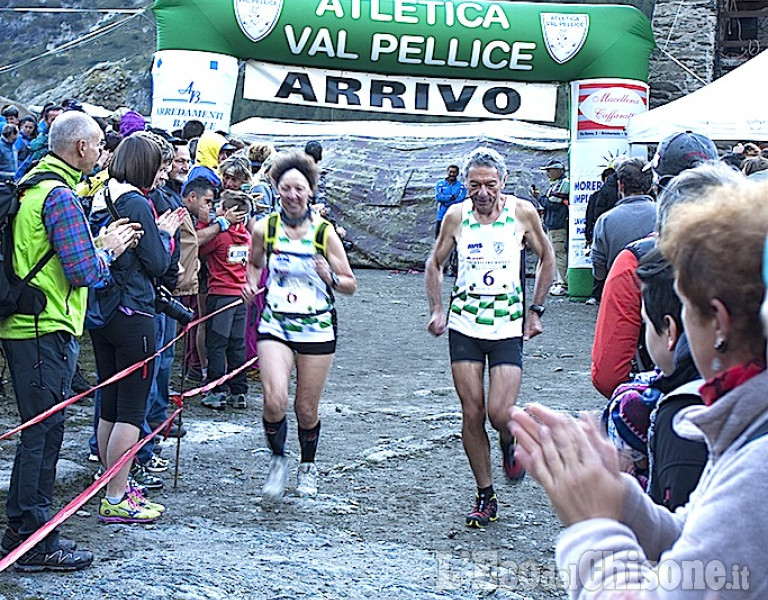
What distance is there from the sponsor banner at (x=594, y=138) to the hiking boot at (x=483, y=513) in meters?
9.31

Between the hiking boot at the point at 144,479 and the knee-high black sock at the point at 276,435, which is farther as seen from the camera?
the hiking boot at the point at 144,479

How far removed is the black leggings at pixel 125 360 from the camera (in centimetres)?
538

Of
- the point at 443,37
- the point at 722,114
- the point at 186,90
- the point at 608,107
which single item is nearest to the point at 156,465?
the point at 722,114

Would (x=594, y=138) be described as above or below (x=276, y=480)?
above

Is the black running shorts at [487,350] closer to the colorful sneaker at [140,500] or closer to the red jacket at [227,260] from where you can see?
the colorful sneaker at [140,500]

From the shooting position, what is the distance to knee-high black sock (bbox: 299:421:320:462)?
608 cm

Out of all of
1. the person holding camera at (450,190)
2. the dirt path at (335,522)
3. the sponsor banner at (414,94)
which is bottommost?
the dirt path at (335,522)

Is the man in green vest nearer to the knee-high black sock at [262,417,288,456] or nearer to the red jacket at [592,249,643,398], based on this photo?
the knee-high black sock at [262,417,288,456]

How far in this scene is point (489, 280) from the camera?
5.66 meters

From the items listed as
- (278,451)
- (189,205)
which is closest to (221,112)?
(189,205)

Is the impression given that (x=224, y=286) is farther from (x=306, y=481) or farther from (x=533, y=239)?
(x=533, y=239)

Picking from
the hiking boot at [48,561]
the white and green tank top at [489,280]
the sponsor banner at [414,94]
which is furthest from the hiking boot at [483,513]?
the sponsor banner at [414,94]

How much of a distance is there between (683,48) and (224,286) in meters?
15.2

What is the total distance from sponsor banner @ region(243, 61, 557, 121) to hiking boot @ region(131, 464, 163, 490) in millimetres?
10187
